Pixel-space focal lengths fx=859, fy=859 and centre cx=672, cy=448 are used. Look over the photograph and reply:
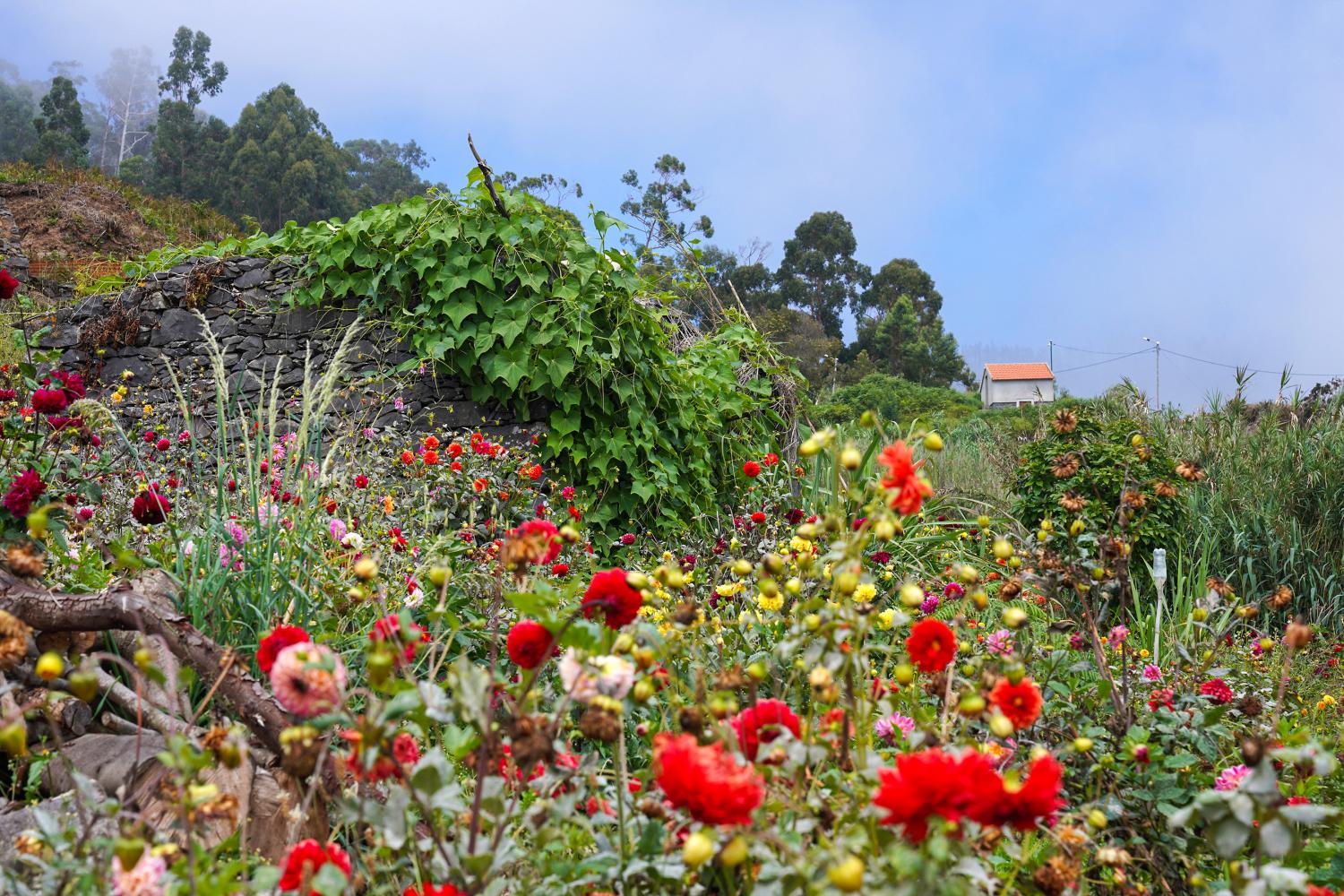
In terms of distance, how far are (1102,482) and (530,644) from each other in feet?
15.1

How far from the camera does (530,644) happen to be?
3.53 feet

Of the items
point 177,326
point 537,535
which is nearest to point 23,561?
point 537,535

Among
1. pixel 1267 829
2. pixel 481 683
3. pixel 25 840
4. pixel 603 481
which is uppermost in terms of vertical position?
pixel 603 481

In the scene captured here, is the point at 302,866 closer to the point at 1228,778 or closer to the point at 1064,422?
the point at 1228,778

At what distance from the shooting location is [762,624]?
238 centimetres

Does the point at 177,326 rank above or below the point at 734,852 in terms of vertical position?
above

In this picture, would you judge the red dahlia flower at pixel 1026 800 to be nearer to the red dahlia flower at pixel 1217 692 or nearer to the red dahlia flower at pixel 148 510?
the red dahlia flower at pixel 1217 692

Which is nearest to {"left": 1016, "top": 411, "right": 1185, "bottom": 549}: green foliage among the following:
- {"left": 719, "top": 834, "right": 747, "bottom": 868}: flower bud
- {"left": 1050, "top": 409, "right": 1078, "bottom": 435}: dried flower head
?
{"left": 1050, "top": 409, "right": 1078, "bottom": 435}: dried flower head

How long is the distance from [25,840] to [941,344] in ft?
117

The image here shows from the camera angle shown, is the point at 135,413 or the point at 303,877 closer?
the point at 303,877

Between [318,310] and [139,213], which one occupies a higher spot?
[139,213]

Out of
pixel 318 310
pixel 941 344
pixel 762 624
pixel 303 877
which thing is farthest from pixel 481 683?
pixel 941 344

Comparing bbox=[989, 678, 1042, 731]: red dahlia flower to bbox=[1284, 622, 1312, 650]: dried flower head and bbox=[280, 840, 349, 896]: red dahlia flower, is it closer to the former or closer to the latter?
bbox=[1284, 622, 1312, 650]: dried flower head

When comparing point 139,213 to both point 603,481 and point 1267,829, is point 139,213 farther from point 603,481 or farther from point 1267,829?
point 1267,829
